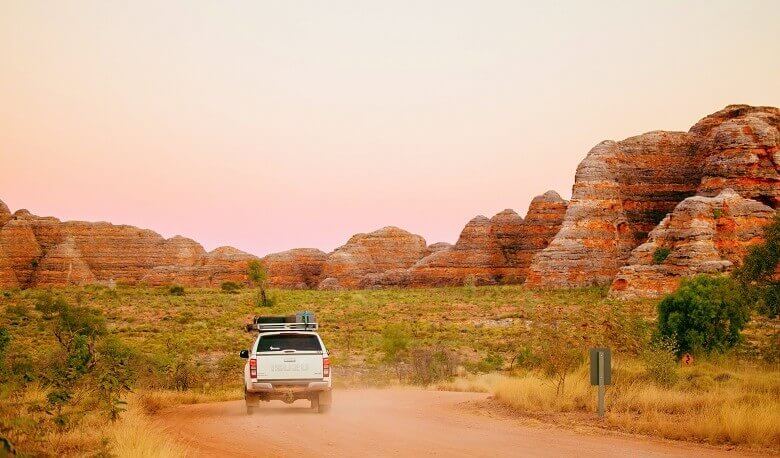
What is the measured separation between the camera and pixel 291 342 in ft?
60.8

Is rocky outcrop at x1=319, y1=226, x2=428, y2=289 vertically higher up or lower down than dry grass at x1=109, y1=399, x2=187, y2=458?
higher up

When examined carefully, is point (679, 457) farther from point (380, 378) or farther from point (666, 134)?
point (666, 134)

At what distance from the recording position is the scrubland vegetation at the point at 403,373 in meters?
12.7

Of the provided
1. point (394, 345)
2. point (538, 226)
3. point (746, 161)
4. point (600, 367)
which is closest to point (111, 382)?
point (600, 367)

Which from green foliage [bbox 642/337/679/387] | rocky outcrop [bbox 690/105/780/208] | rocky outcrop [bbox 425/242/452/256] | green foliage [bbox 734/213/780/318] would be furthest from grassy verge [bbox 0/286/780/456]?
rocky outcrop [bbox 425/242/452/256]

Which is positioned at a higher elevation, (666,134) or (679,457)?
(666,134)

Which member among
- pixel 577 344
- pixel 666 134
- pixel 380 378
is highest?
pixel 666 134

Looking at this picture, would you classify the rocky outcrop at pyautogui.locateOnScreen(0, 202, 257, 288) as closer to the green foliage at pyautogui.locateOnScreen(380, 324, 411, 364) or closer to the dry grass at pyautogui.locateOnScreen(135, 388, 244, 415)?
the green foliage at pyautogui.locateOnScreen(380, 324, 411, 364)

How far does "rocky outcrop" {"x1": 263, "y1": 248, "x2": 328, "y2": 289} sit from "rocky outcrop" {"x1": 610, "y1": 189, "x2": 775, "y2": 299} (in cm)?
8976

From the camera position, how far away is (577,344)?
2308cm

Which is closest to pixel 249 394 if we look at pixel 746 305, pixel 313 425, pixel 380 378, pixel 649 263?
pixel 313 425

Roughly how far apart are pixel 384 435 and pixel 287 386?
174 inches

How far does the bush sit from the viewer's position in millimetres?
27797

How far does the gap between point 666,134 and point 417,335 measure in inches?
2604
